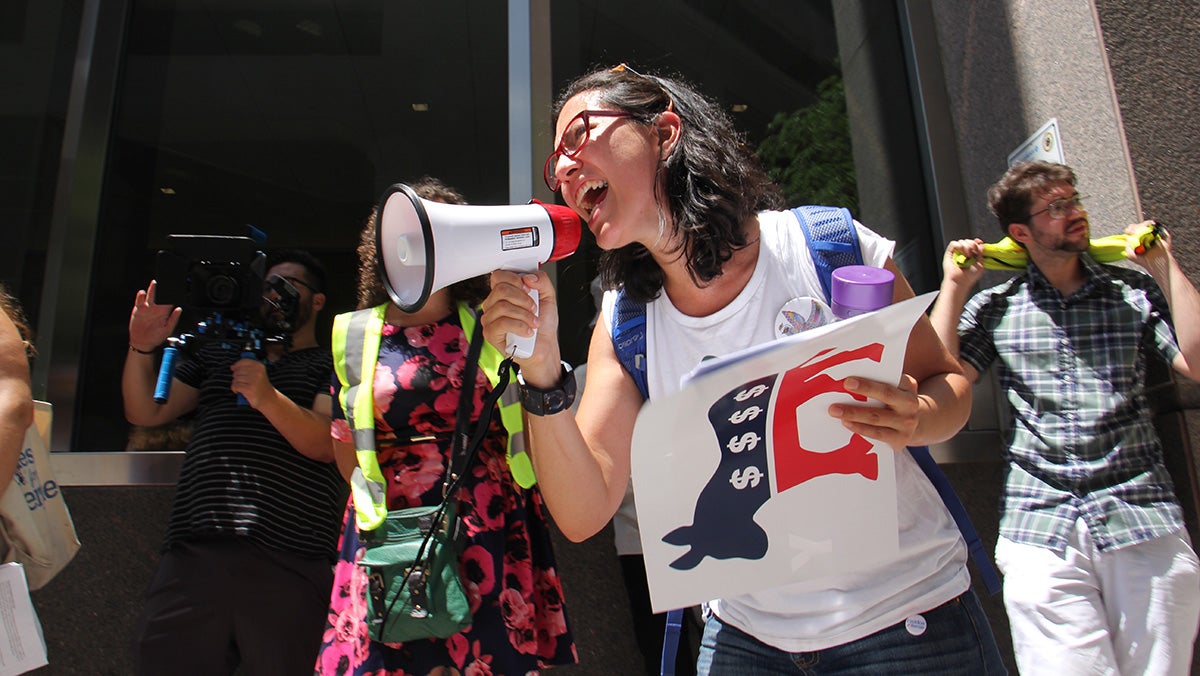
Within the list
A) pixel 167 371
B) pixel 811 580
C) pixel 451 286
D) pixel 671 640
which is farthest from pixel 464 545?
pixel 167 371

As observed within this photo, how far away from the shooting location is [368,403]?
235 cm

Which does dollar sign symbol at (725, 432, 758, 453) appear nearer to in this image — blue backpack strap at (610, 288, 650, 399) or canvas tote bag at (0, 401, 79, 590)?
blue backpack strap at (610, 288, 650, 399)

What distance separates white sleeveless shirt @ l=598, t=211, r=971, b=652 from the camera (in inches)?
56.8

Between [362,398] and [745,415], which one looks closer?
[745,415]

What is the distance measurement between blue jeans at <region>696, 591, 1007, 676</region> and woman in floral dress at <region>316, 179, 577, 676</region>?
2.72ft

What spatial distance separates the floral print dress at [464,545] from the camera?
7.04ft

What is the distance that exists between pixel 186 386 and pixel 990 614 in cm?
333

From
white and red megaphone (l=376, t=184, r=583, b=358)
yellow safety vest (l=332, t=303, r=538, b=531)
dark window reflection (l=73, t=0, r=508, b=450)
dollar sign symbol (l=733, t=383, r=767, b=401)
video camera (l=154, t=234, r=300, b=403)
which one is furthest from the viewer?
dark window reflection (l=73, t=0, r=508, b=450)

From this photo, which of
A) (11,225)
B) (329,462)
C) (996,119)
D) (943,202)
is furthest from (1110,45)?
(11,225)

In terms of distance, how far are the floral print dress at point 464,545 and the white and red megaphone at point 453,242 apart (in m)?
0.92

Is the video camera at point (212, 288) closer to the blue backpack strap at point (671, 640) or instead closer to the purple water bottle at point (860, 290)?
the blue backpack strap at point (671, 640)

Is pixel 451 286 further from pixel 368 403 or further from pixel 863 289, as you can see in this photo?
pixel 863 289

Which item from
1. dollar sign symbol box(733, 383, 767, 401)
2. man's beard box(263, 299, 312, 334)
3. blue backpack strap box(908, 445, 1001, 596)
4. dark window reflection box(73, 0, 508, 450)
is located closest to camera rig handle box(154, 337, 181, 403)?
man's beard box(263, 299, 312, 334)

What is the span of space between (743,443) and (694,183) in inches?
23.2
